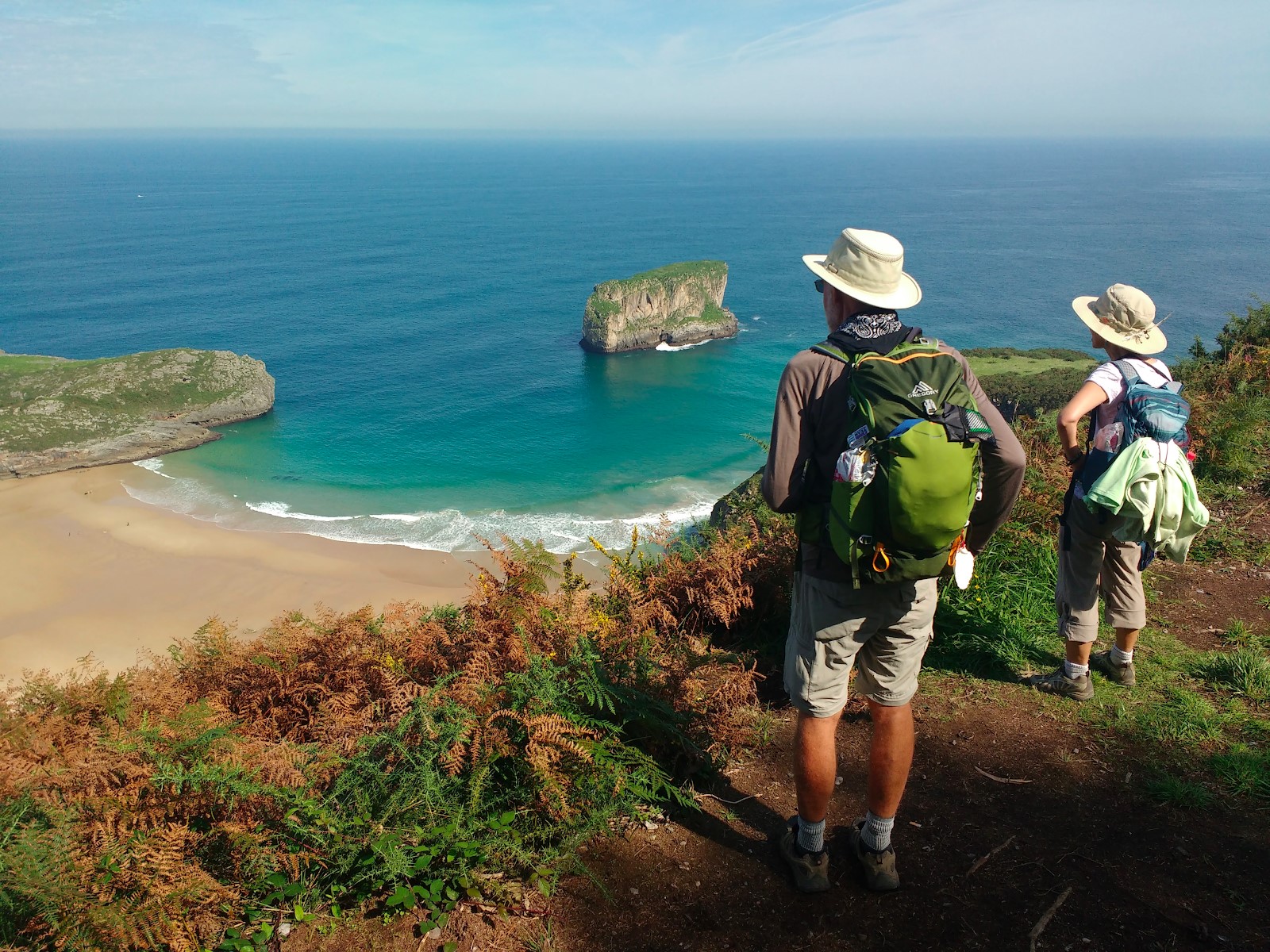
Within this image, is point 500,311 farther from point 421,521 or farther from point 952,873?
point 952,873

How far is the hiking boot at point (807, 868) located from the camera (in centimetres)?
287

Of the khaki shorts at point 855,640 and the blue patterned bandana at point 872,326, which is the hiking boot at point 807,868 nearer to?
the khaki shorts at point 855,640

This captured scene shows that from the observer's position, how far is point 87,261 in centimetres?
8556

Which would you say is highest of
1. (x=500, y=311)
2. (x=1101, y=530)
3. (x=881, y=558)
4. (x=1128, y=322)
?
(x=1128, y=322)

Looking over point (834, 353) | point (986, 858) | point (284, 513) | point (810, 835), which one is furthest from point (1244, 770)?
point (284, 513)

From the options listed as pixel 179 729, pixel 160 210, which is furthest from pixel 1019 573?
pixel 160 210

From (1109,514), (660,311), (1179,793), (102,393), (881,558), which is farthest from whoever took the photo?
(660,311)

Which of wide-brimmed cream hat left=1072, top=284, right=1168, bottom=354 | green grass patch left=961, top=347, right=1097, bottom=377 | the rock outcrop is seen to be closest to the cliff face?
green grass patch left=961, top=347, right=1097, bottom=377

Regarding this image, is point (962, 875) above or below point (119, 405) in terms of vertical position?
above

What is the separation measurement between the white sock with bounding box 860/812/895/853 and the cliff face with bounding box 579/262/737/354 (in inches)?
2477

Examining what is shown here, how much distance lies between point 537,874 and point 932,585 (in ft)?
6.08

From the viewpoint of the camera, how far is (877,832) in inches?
114

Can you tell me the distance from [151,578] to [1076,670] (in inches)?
1206

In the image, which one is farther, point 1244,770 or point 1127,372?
point 1127,372
